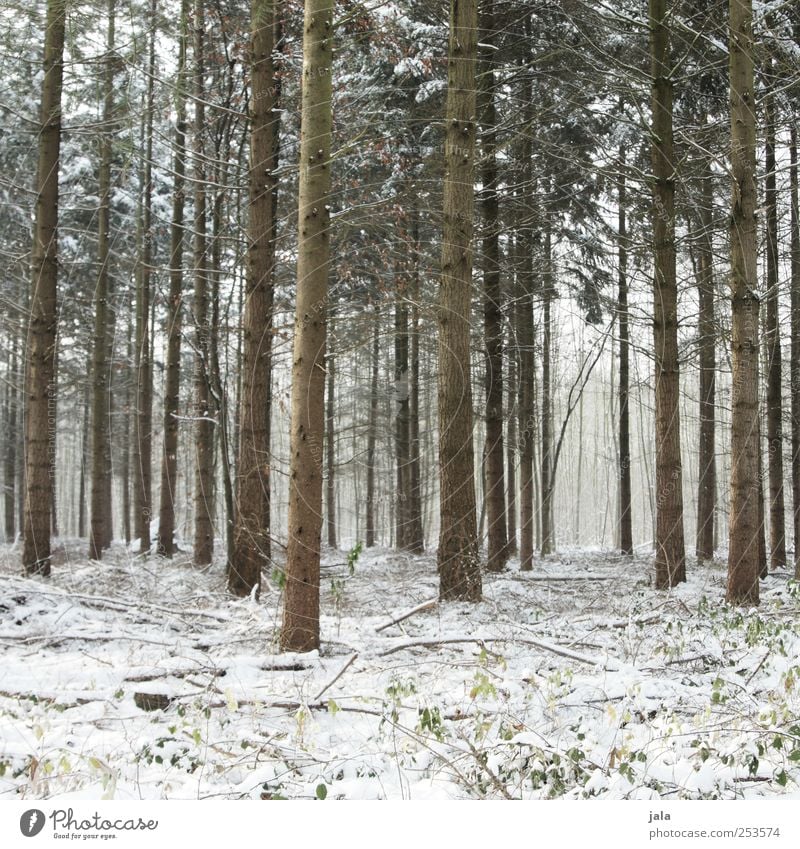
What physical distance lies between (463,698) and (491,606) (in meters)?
3.36

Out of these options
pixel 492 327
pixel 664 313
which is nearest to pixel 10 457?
pixel 492 327

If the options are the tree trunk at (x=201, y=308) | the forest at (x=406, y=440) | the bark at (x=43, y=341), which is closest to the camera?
the forest at (x=406, y=440)

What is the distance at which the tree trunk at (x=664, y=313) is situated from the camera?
8.59 meters

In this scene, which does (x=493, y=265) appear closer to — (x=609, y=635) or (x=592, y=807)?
(x=609, y=635)

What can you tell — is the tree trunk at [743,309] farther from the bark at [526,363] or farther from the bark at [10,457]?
the bark at [10,457]

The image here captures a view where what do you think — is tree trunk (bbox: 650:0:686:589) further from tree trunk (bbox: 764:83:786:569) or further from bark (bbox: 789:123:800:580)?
tree trunk (bbox: 764:83:786:569)

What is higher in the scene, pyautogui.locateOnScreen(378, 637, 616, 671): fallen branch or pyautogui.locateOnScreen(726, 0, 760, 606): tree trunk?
pyautogui.locateOnScreen(726, 0, 760, 606): tree trunk

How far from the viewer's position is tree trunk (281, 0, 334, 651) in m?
4.89

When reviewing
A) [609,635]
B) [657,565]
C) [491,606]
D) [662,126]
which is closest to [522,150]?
[662,126]

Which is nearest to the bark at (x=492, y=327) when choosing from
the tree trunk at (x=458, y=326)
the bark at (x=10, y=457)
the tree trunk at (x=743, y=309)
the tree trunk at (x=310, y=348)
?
the tree trunk at (x=458, y=326)

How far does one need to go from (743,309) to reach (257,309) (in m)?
4.98

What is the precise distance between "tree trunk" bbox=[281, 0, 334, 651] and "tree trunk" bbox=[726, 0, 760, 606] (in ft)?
14.2

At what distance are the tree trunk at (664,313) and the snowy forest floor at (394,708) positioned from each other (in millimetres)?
2176

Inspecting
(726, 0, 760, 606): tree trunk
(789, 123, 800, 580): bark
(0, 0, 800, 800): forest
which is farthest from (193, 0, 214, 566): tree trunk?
(789, 123, 800, 580): bark
